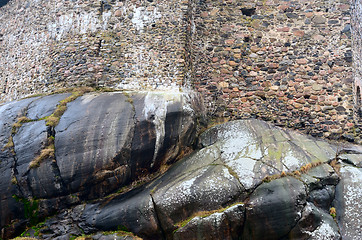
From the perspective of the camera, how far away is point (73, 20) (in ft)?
29.8

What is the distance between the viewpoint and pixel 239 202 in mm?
6102

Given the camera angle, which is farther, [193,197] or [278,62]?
[278,62]

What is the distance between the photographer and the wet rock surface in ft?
19.6

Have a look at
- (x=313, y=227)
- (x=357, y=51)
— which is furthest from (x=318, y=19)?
(x=313, y=227)

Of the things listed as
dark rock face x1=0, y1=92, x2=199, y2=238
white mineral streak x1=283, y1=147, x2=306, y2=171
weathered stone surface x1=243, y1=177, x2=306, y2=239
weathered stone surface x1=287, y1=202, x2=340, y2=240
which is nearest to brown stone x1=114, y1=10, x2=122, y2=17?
dark rock face x1=0, y1=92, x2=199, y2=238

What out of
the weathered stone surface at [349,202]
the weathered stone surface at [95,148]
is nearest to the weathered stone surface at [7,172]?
the weathered stone surface at [95,148]

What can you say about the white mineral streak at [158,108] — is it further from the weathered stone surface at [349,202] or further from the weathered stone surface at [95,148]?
the weathered stone surface at [349,202]

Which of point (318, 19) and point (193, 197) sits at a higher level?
point (318, 19)

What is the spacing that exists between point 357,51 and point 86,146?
7053 mm

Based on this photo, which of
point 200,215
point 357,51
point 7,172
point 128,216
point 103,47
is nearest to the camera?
point 200,215

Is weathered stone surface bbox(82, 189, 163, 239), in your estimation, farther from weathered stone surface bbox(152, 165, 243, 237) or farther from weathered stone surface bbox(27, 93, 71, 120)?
weathered stone surface bbox(27, 93, 71, 120)

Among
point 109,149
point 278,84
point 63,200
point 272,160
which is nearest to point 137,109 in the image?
point 109,149

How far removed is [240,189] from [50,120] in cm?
398

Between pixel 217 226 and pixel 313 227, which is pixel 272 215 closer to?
pixel 313 227
